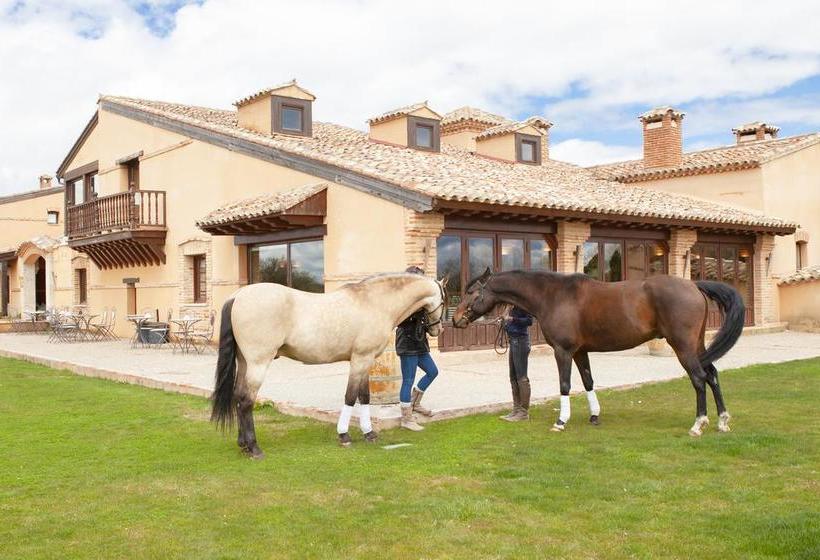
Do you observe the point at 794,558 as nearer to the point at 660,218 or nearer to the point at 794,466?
the point at 794,466

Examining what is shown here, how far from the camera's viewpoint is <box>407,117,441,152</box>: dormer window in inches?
757

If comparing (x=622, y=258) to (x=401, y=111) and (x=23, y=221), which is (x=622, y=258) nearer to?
(x=401, y=111)

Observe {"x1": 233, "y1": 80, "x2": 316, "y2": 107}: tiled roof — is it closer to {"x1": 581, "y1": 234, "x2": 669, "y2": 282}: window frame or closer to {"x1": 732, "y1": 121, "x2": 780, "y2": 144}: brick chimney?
{"x1": 581, "y1": 234, "x2": 669, "y2": 282}: window frame

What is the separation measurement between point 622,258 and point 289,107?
9.03 metres

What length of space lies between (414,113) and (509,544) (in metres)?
16.0

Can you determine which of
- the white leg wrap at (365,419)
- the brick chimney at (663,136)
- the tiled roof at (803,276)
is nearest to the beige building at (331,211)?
the tiled roof at (803,276)

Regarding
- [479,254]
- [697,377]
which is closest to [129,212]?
[479,254]

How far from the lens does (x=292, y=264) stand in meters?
15.5

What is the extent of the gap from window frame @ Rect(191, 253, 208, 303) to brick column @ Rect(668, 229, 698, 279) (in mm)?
11518

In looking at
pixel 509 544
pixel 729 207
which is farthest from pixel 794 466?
pixel 729 207

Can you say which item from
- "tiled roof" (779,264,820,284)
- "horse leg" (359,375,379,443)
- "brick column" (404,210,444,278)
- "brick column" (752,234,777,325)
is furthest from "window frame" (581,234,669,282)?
"horse leg" (359,375,379,443)

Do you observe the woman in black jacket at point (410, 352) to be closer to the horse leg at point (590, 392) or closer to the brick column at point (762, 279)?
the horse leg at point (590, 392)

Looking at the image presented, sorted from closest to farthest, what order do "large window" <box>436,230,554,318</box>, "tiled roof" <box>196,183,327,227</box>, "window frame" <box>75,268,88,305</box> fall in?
"tiled roof" <box>196,183,327,227</box>, "large window" <box>436,230,554,318</box>, "window frame" <box>75,268,88,305</box>

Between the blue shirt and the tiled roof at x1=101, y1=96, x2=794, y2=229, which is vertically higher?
the tiled roof at x1=101, y1=96, x2=794, y2=229
